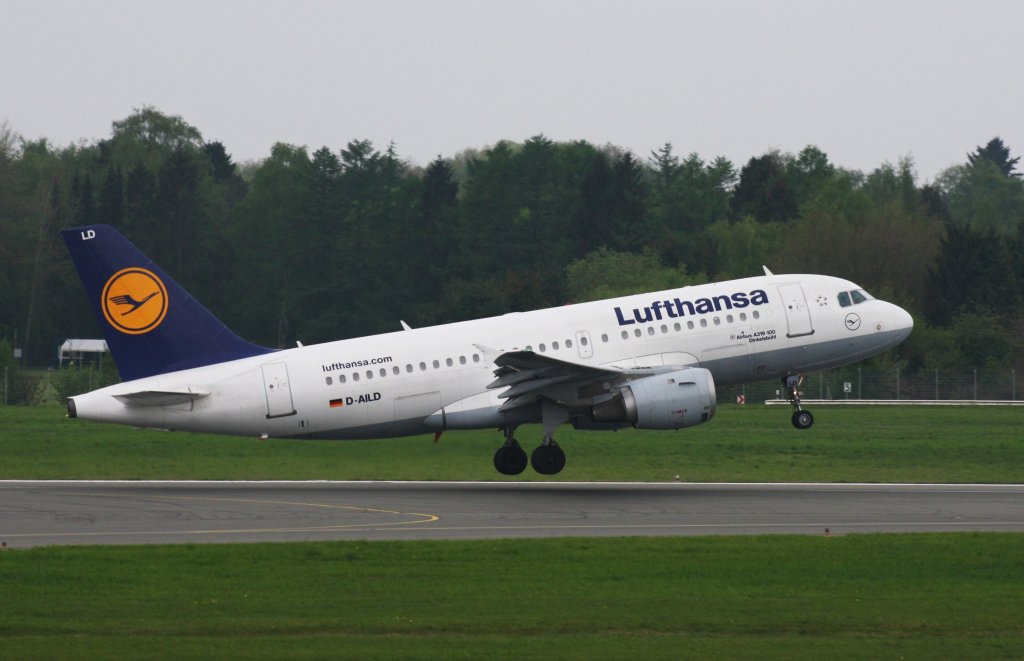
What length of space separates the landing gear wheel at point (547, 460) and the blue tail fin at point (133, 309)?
29.1ft

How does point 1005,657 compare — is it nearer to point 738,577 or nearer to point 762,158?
point 738,577

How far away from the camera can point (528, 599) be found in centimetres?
2106

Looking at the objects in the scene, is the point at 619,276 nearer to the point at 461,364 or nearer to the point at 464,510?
the point at 461,364

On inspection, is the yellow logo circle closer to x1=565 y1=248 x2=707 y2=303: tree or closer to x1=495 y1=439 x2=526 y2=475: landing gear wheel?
x1=495 y1=439 x2=526 y2=475: landing gear wheel

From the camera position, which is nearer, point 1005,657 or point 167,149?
point 1005,657

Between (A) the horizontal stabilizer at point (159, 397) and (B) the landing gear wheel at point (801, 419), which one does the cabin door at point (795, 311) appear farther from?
(A) the horizontal stabilizer at point (159, 397)

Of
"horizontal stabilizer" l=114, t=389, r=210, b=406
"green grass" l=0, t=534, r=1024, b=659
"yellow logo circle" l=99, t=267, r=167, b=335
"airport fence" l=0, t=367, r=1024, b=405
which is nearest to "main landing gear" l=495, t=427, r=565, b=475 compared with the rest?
"horizontal stabilizer" l=114, t=389, r=210, b=406

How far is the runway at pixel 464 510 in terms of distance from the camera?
1125 inches

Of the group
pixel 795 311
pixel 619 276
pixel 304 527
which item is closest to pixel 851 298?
pixel 795 311

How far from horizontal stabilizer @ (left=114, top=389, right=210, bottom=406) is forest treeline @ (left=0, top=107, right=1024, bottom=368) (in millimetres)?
53480

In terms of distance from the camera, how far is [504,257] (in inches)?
4628

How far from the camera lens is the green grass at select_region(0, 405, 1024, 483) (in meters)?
41.7

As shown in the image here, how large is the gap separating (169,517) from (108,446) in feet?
63.8

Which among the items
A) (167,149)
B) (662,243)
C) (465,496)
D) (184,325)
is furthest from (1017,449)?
(167,149)
